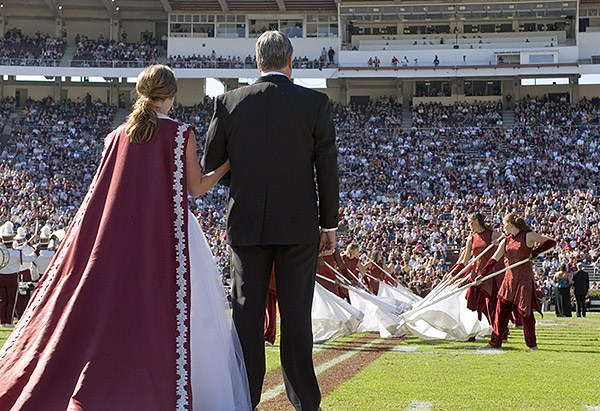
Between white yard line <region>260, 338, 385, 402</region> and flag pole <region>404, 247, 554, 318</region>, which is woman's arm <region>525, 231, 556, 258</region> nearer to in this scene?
flag pole <region>404, 247, 554, 318</region>

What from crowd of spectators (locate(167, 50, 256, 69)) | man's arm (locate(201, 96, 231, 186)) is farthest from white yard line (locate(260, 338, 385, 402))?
crowd of spectators (locate(167, 50, 256, 69))

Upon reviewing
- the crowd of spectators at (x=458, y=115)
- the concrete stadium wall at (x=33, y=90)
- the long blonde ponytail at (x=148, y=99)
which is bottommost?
the long blonde ponytail at (x=148, y=99)

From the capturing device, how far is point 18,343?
4.93 meters

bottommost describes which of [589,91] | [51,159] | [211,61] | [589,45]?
[51,159]

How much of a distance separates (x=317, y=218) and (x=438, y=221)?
29603mm

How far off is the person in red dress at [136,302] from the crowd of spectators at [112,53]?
49.0 metres

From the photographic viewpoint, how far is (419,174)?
41375 mm

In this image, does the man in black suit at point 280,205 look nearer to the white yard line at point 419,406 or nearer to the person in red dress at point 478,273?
the white yard line at point 419,406

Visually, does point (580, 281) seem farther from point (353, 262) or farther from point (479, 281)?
point (479, 281)

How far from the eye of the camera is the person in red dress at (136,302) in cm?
464

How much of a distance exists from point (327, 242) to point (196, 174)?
0.90 m

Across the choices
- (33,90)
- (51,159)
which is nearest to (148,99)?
(51,159)

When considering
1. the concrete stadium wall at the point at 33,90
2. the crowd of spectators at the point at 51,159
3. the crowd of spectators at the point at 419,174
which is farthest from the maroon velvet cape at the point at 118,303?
the concrete stadium wall at the point at 33,90

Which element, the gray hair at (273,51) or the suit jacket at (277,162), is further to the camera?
the gray hair at (273,51)
